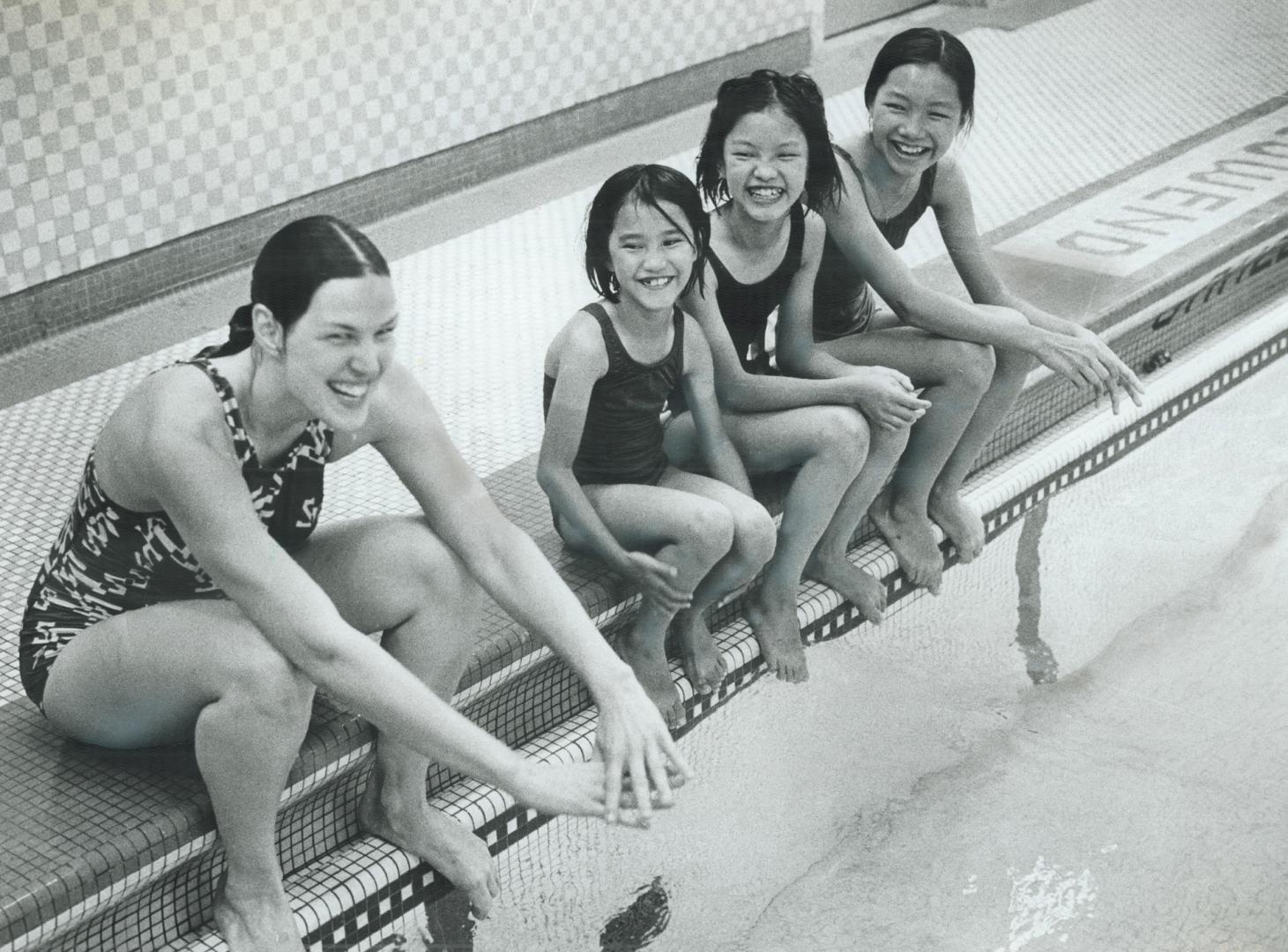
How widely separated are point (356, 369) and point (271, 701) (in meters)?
0.46

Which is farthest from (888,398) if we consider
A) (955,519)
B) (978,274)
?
(978,274)

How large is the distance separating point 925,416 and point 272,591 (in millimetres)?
1725

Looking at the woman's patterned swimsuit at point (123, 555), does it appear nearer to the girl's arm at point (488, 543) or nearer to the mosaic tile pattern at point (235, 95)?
the girl's arm at point (488, 543)

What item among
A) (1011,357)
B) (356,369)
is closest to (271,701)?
(356,369)

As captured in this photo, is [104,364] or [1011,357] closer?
[1011,357]

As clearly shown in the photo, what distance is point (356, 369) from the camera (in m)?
2.08

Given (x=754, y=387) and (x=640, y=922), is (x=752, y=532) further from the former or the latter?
(x=640, y=922)

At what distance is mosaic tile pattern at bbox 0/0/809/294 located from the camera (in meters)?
4.25

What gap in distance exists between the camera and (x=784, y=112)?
2955 mm

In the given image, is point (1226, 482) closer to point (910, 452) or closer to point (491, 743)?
point (910, 452)

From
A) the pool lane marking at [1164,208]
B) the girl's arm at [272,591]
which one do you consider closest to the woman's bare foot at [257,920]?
the girl's arm at [272,591]

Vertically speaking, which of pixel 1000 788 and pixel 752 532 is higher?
pixel 752 532

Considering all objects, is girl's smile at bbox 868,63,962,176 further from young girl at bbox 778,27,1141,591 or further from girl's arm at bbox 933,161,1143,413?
girl's arm at bbox 933,161,1143,413

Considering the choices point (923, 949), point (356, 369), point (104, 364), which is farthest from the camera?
point (104, 364)
